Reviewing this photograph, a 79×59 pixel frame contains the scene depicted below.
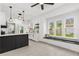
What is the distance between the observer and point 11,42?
548 centimetres

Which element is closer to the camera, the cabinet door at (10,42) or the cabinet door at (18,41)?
the cabinet door at (10,42)

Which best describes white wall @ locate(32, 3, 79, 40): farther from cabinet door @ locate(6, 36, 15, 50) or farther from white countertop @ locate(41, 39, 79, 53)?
cabinet door @ locate(6, 36, 15, 50)

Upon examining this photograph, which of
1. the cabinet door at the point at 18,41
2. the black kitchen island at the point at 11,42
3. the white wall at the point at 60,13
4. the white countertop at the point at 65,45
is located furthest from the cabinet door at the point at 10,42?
the white wall at the point at 60,13

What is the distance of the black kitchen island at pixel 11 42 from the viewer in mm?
4948

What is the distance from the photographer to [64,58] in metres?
1.72

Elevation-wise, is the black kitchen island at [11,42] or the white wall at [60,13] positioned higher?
the white wall at [60,13]

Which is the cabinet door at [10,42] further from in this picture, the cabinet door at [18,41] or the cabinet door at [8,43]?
the cabinet door at [18,41]

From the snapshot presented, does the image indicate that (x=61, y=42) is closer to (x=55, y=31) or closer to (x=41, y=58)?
(x=55, y=31)

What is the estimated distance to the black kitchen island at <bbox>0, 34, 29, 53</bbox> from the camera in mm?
4948

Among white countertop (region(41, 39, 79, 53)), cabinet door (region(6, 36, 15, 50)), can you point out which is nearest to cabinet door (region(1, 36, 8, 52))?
cabinet door (region(6, 36, 15, 50))

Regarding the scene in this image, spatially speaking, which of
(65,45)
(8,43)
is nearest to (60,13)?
(65,45)

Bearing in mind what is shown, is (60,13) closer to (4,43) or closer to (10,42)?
(10,42)

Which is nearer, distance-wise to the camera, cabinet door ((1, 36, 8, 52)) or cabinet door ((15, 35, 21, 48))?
cabinet door ((1, 36, 8, 52))

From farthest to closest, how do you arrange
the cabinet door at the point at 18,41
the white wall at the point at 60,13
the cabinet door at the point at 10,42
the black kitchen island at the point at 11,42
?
the cabinet door at the point at 18,41 < the white wall at the point at 60,13 < the cabinet door at the point at 10,42 < the black kitchen island at the point at 11,42
